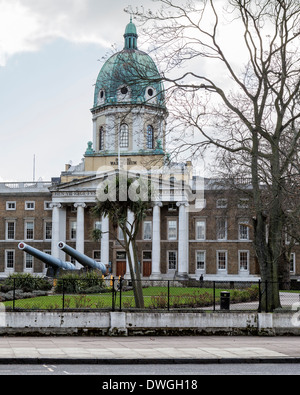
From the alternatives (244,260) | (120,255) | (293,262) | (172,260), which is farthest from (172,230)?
(293,262)

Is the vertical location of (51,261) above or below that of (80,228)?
below

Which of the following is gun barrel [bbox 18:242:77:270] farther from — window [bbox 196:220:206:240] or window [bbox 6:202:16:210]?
window [bbox 6:202:16:210]

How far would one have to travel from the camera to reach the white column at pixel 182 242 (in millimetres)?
77625

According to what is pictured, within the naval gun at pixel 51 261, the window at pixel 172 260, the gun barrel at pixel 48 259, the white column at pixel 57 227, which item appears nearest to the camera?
the gun barrel at pixel 48 259

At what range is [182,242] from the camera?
78.0 metres

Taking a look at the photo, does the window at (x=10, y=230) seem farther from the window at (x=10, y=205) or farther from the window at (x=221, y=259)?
the window at (x=221, y=259)

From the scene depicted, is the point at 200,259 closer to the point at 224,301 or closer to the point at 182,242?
the point at 182,242

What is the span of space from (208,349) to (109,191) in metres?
12.9

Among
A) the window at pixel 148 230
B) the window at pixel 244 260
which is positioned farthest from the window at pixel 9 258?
the window at pixel 244 260

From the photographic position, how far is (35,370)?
1558 cm

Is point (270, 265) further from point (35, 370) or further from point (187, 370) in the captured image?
point (35, 370)

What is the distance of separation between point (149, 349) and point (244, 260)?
61.7 metres

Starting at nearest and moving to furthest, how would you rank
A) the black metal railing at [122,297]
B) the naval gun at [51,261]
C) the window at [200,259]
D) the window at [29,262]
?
1. the black metal railing at [122,297]
2. the naval gun at [51,261]
3. the window at [200,259]
4. the window at [29,262]
